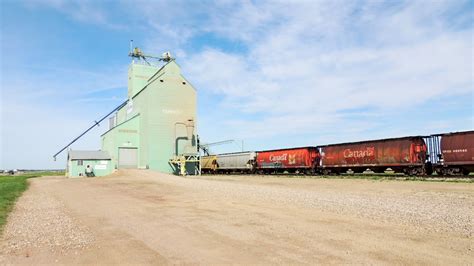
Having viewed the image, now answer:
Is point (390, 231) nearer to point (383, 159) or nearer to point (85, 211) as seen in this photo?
point (85, 211)

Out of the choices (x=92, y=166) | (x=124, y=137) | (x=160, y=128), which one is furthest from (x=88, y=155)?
(x=160, y=128)

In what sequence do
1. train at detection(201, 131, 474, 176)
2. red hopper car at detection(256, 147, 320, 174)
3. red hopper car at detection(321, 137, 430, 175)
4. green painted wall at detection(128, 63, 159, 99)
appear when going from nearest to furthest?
train at detection(201, 131, 474, 176) → red hopper car at detection(321, 137, 430, 175) → red hopper car at detection(256, 147, 320, 174) → green painted wall at detection(128, 63, 159, 99)

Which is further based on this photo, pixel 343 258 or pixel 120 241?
pixel 120 241

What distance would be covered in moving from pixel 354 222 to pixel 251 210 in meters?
3.95

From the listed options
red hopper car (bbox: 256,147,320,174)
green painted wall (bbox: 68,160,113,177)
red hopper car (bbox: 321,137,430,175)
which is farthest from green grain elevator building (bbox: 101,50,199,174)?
red hopper car (bbox: 321,137,430,175)

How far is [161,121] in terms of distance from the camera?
51.9m

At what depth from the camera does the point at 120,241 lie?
923 cm

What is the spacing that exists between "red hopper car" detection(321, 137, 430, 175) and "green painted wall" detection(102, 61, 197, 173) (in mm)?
21951

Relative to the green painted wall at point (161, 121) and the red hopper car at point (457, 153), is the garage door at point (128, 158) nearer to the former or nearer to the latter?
the green painted wall at point (161, 121)

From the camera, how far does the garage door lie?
170 ft

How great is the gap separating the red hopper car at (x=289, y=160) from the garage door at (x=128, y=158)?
56.1ft

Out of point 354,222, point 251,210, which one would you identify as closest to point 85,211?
point 251,210

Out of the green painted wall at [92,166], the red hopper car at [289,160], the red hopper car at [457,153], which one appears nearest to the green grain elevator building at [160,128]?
the green painted wall at [92,166]

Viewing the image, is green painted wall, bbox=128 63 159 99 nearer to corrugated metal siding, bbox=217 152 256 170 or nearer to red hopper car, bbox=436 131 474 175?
corrugated metal siding, bbox=217 152 256 170
